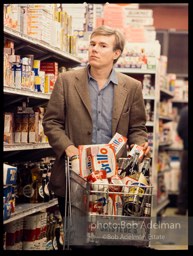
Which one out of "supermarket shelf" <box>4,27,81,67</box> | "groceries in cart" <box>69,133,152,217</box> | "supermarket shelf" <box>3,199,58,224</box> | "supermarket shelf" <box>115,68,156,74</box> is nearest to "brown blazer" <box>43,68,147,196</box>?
"groceries in cart" <box>69,133,152,217</box>

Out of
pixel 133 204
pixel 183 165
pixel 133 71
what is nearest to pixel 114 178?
pixel 133 204

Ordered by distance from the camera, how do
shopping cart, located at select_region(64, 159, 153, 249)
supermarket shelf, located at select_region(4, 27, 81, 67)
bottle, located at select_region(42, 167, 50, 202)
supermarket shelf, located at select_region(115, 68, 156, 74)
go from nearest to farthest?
shopping cart, located at select_region(64, 159, 153, 249) → supermarket shelf, located at select_region(4, 27, 81, 67) → bottle, located at select_region(42, 167, 50, 202) → supermarket shelf, located at select_region(115, 68, 156, 74)

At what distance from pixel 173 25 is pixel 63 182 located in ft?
38.4

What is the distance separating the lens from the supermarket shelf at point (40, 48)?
16.3ft

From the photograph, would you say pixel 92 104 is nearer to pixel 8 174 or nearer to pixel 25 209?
pixel 8 174

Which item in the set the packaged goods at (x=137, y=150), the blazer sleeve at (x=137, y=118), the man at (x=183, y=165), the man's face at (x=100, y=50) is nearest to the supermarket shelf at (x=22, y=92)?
the man's face at (x=100, y=50)

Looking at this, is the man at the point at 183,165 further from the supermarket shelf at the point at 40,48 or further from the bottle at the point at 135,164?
the bottle at the point at 135,164

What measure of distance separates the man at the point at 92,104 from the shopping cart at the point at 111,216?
668 mm

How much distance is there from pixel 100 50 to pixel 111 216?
131 centimetres

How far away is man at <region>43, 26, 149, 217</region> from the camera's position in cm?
441

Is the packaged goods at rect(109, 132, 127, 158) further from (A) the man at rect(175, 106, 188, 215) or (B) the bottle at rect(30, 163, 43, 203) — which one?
(A) the man at rect(175, 106, 188, 215)

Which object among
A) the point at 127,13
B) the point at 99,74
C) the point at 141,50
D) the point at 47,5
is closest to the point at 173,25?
the point at 127,13

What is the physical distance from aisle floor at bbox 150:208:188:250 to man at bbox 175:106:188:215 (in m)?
0.38

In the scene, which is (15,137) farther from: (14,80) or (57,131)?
(57,131)
